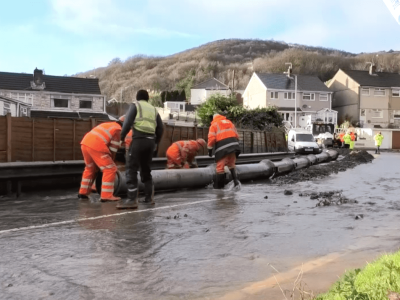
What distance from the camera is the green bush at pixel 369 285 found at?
2697 millimetres

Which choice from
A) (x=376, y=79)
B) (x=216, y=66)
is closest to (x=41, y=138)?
(x=376, y=79)

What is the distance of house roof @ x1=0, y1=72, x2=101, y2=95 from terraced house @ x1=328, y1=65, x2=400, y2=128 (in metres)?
39.2

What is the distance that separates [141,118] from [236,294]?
14.6 ft

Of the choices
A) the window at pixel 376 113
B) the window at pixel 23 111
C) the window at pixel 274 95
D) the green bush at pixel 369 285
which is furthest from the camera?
the window at pixel 376 113

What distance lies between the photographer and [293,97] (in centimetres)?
6506

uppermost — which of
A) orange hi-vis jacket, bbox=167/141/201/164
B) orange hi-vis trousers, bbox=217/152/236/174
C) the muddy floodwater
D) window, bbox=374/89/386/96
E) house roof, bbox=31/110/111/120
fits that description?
window, bbox=374/89/386/96

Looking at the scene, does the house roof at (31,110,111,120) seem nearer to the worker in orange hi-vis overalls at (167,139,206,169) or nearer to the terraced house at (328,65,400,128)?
the worker in orange hi-vis overalls at (167,139,206,169)

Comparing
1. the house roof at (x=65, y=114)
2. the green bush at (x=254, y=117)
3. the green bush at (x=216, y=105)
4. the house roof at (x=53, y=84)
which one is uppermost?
the house roof at (x=53, y=84)

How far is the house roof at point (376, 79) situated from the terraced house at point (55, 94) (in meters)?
40.2

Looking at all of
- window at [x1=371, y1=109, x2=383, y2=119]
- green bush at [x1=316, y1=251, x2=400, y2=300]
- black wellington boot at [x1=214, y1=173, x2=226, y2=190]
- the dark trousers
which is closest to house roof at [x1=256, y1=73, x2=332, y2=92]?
window at [x1=371, y1=109, x2=383, y2=119]

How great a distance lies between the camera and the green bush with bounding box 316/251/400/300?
106 inches

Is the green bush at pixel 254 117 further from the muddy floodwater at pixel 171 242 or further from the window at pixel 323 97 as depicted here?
the window at pixel 323 97

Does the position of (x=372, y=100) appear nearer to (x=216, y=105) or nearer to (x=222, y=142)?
(x=216, y=105)

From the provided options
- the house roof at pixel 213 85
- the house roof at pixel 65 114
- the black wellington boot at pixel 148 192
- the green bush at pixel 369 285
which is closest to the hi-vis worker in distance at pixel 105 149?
the black wellington boot at pixel 148 192
